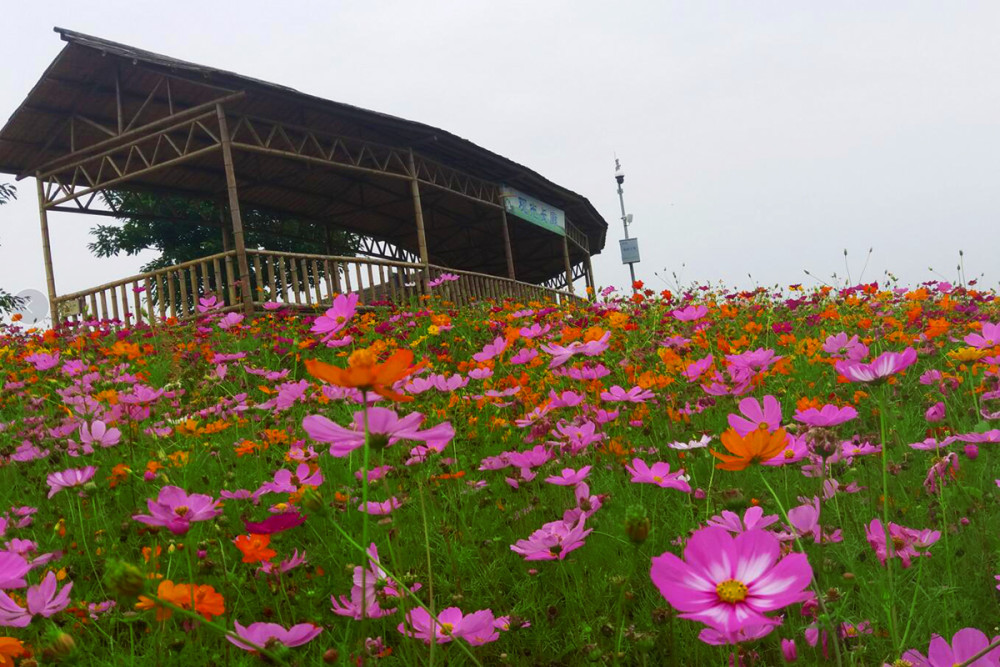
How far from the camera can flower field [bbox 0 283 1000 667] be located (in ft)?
2.69

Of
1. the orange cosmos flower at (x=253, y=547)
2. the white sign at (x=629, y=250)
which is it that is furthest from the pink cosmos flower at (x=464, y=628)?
the white sign at (x=629, y=250)

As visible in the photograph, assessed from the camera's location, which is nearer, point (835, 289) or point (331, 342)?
point (331, 342)

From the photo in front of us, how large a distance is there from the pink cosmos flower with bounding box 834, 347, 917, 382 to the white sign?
755 inches

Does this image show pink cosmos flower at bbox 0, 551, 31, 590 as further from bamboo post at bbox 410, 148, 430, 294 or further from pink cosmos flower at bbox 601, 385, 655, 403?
bamboo post at bbox 410, 148, 430, 294

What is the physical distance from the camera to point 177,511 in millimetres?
1066

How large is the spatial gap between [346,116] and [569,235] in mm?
8095

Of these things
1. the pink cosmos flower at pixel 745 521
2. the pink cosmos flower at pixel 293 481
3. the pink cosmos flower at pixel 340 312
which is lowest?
the pink cosmos flower at pixel 745 521

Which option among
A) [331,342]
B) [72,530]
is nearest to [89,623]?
[72,530]

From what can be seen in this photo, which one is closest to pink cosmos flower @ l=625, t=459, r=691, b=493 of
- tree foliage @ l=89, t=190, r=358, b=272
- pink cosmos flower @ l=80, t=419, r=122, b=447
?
pink cosmos flower @ l=80, t=419, r=122, b=447

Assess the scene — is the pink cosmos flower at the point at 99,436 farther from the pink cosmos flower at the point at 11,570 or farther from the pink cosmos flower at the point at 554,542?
the pink cosmos flower at the point at 554,542

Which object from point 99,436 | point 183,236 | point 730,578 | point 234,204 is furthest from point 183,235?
point 730,578

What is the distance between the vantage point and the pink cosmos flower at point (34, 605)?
972 millimetres

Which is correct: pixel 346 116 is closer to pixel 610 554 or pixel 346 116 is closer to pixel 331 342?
pixel 331 342

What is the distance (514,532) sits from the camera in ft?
5.35
